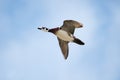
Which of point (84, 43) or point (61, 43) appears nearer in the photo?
point (84, 43)

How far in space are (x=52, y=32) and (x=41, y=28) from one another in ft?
2.66

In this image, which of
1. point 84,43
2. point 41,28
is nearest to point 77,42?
point 84,43

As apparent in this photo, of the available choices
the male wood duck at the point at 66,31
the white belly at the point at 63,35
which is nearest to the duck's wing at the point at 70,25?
the male wood duck at the point at 66,31

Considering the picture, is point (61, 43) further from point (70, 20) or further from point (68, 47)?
point (70, 20)

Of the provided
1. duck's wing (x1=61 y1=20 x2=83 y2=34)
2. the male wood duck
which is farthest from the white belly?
duck's wing (x1=61 y1=20 x2=83 y2=34)

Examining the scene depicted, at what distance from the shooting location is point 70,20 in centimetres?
3359

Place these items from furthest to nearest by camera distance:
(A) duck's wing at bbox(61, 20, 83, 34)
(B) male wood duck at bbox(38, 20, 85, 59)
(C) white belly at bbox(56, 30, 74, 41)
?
(C) white belly at bbox(56, 30, 74, 41)
(B) male wood duck at bbox(38, 20, 85, 59)
(A) duck's wing at bbox(61, 20, 83, 34)

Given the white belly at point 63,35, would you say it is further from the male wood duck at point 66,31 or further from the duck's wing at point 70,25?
the duck's wing at point 70,25

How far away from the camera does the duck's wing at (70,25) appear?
1320 inches

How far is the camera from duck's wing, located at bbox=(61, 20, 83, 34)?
33.5 metres

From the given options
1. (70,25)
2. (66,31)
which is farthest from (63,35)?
(70,25)

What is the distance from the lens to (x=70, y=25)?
3412cm

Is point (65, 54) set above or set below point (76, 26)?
below

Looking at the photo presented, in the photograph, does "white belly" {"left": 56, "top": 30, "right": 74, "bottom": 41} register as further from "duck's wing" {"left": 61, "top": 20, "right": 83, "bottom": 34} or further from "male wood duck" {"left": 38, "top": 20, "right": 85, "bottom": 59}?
"duck's wing" {"left": 61, "top": 20, "right": 83, "bottom": 34}
